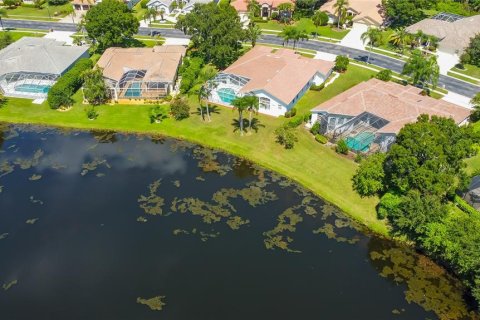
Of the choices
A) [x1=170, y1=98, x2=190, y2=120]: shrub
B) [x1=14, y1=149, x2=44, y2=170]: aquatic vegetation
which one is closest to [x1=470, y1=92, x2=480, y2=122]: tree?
[x1=170, y1=98, x2=190, y2=120]: shrub

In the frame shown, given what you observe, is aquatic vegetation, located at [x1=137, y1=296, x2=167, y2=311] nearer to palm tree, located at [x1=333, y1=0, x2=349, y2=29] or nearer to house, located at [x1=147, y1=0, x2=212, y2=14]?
palm tree, located at [x1=333, y1=0, x2=349, y2=29]

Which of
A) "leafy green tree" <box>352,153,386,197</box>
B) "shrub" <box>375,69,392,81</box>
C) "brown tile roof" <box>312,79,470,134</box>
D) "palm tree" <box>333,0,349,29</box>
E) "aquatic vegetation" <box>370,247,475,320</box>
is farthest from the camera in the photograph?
"palm tree" <box>333,0,349,29</box>

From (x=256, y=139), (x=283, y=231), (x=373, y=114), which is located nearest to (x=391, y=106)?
(x=373, y=114)

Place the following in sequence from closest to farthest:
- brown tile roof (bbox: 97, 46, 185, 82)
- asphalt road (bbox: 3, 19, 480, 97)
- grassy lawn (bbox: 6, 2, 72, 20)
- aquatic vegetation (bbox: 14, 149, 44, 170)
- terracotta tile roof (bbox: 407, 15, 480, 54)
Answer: aquatic vegetation (bbox: 14, 149, 44, 170)
brown tile roof (bbox: 97, 46, 185, 82)
asphalt road (bbox: 3, 19, 480, 97)
terracotta tile roof (bbox: 407, 15, 480, 54)
grassy lawn (bbox: 6, 2, 72, 20)

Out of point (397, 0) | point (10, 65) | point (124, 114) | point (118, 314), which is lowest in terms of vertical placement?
point (118, 314)

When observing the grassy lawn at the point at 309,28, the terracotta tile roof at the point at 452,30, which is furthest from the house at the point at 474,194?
the grassy lawn at the point at 309,28

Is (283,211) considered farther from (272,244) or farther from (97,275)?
(97,275)

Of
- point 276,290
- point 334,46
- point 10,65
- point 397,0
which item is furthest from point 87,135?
point 397,0

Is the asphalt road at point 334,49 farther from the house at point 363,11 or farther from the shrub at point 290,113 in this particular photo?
the shrub at point 290,113
